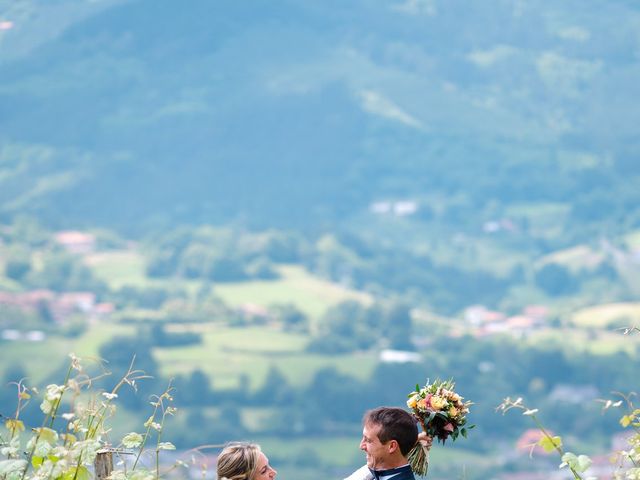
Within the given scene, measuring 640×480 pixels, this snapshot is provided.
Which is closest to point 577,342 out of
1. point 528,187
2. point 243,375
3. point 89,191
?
point 243,375

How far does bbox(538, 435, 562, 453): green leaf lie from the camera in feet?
12.7

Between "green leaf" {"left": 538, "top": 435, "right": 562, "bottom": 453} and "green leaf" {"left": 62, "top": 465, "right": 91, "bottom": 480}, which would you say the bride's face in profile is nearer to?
"green leaf" {"left": 62, "top": 465, "right": 91, "bottom": 480}

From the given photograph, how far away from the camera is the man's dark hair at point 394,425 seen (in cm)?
418

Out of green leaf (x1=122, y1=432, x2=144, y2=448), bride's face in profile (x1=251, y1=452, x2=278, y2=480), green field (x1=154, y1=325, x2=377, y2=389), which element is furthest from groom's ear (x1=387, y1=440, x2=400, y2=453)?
green field (x1=154, y1=325, x2=377, y2=389)

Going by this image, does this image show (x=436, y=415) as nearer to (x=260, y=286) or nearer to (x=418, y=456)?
(x=418, y=456)

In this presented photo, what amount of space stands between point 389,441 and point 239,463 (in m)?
0.56

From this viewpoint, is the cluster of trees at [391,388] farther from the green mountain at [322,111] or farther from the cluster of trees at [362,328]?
the green mountain at [322,111]

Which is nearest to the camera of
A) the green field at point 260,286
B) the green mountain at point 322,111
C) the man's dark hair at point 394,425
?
the man's dark hair at point 394,425

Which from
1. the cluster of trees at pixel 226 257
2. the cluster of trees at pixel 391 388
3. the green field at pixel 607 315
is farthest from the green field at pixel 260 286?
the green field at pixel 607 315

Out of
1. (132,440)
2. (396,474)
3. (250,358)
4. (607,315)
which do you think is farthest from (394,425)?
(607,315)

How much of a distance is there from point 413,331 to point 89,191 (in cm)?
6574

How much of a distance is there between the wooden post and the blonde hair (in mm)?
376

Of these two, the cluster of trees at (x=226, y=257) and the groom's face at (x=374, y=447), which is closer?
the groom's face at (x=374, y=447)

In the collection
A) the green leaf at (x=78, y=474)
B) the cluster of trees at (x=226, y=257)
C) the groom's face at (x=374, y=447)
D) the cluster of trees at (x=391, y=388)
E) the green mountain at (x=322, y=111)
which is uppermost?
the green mountain at (x=322, y=111)
